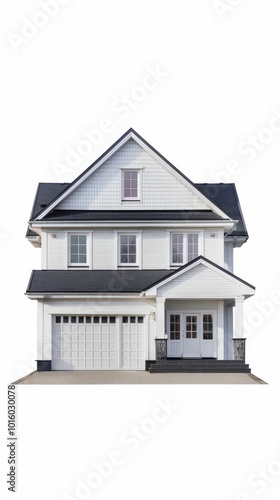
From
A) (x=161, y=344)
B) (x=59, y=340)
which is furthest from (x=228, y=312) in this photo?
(x=59, y=340)

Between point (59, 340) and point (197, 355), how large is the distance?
5.58 meters

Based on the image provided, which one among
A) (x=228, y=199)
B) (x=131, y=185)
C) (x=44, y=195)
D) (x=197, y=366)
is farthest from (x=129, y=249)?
(x=228, y=199)

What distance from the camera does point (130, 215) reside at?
95.5 feet

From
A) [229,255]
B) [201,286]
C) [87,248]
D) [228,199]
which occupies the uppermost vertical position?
[228,199]

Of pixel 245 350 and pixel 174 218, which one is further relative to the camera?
pixel 174 218

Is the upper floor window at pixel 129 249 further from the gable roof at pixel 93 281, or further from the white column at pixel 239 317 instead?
the white column at pixel 239 317

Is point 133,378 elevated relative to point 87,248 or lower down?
lower down

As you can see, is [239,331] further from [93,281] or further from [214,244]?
[93,281]

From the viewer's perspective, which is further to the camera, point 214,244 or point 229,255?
point 229,255

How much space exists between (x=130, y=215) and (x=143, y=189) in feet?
4.24

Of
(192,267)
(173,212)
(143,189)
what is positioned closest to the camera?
(192,267)

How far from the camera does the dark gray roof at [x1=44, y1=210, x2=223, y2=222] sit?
94.7 ft

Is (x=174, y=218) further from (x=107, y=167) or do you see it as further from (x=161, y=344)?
(x=161, y=344)

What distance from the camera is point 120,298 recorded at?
1109 inches
